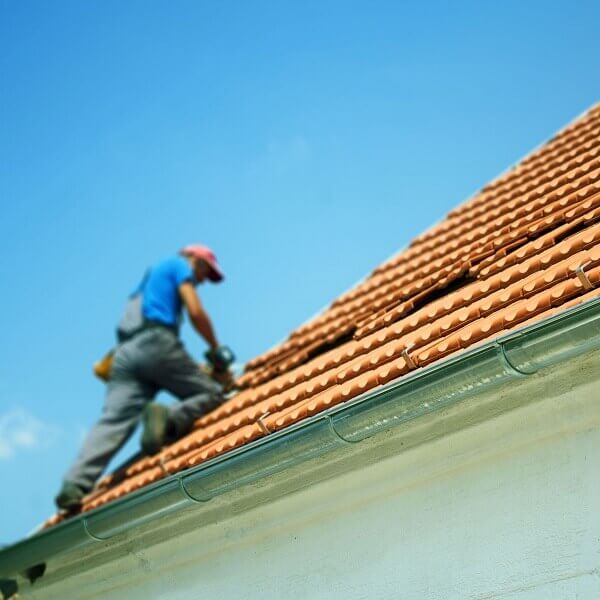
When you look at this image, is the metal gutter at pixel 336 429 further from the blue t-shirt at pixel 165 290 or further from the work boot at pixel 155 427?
the blue t-shirt at pixel 165 290

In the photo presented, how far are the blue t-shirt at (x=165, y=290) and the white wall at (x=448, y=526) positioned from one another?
233 cm

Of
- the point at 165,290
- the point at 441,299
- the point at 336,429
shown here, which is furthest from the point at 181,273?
the point at 336,429

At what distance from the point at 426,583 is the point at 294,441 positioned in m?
0.69

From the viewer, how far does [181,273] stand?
7164 mm

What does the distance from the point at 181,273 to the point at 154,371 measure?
650mm

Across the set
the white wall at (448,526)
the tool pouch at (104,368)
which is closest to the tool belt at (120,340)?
the tool pouch at (104,368)

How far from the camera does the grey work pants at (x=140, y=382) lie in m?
6.77

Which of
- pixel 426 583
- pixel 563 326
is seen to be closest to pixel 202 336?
pixel 426 583

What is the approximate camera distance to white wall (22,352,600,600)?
366cm

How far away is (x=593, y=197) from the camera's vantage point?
5.06 metres

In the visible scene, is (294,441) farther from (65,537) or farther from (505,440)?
(65,537)

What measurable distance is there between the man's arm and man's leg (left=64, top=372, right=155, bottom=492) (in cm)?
46

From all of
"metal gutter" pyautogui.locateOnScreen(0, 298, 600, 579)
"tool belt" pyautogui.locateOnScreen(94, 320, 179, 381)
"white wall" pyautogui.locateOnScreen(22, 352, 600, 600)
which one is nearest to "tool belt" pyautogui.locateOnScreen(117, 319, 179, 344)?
"tool belt" pyautogui.locateOnScreen(94, 320, 179, 381)

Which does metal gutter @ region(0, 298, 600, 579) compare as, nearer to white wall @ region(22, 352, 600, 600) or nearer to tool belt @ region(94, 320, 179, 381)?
white wall @ region(22, 352, 600, 600)
